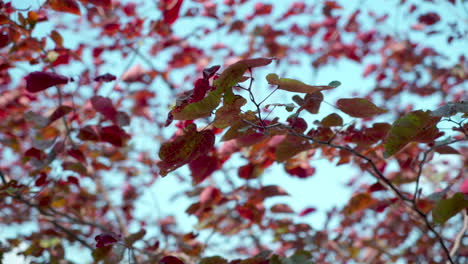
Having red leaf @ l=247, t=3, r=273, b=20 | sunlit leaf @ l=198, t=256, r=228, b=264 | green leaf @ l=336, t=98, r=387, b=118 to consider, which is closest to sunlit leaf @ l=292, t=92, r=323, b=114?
green leaf @ l=336, t=98, r=387, b=118

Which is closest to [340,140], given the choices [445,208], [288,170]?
[288,170]

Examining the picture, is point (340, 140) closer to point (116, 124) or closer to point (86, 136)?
point (116, 124)

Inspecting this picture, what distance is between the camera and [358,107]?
0.85m

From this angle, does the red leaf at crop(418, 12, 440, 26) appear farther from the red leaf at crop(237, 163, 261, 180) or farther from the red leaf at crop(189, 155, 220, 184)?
the red leaf at crop(189, 155, 220, 184)

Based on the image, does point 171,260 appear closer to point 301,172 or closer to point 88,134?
point 88,134

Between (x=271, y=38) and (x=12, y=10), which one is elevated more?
(x=271, y=38)

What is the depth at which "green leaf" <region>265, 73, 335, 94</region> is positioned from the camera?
708 mm

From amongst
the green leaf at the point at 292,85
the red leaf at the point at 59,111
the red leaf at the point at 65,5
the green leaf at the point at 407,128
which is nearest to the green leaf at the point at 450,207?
the green leaf at the point at 407,128

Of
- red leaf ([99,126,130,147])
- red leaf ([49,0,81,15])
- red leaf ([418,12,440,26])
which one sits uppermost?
red leaf ([418,12,440,26])

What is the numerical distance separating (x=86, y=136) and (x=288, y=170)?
32.6 inches

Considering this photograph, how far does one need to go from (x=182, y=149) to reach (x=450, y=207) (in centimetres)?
70

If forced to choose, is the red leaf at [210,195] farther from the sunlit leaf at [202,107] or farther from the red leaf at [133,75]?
the sunlit leaf at [202,107]

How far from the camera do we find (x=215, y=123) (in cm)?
79

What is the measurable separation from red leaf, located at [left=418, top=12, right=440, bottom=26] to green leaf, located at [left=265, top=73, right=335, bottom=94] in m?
2.82
